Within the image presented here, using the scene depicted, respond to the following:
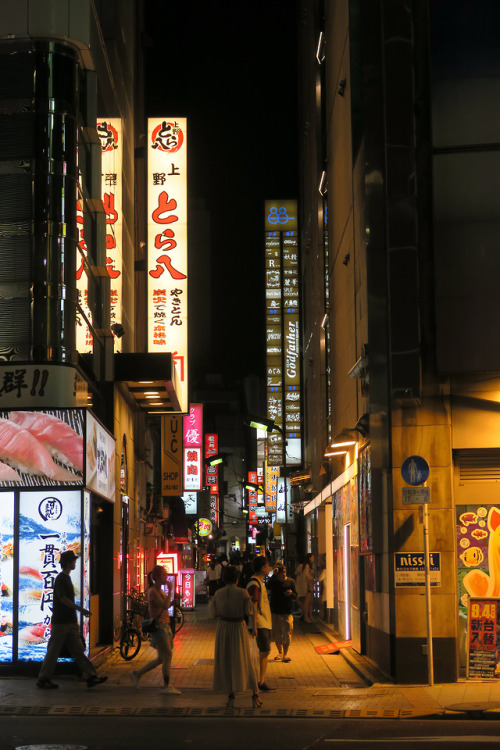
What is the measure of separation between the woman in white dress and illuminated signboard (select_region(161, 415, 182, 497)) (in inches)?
799

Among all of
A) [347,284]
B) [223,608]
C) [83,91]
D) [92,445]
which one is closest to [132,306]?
[347,284]

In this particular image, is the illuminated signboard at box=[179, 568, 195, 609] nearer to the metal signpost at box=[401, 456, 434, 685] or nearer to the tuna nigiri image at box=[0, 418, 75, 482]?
the tuna nigiri image at box=[0, 418, 75, 482]

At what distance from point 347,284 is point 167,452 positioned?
1266 cm

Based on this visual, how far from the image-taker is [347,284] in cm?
2342

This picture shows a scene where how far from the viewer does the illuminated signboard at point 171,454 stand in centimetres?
3375

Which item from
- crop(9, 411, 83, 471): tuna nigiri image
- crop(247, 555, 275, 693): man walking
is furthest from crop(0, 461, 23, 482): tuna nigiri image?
crop(247, 555, 275, 693): man walking

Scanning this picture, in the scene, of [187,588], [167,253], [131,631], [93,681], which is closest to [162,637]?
[93,681]

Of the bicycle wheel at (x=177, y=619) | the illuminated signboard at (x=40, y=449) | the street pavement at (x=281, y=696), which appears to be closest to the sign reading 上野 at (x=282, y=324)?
the bicycle wheel at (x=177, y=619)

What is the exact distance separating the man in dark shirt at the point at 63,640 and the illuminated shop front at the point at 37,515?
4.83 feet

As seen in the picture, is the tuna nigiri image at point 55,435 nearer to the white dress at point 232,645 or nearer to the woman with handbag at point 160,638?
the woman with handbag at point 160,638

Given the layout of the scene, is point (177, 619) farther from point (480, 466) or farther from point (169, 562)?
point (480, 466)

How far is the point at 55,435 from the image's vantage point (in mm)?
16719

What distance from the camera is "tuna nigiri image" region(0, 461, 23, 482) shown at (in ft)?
54.7

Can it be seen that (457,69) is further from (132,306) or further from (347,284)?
(132,306)
